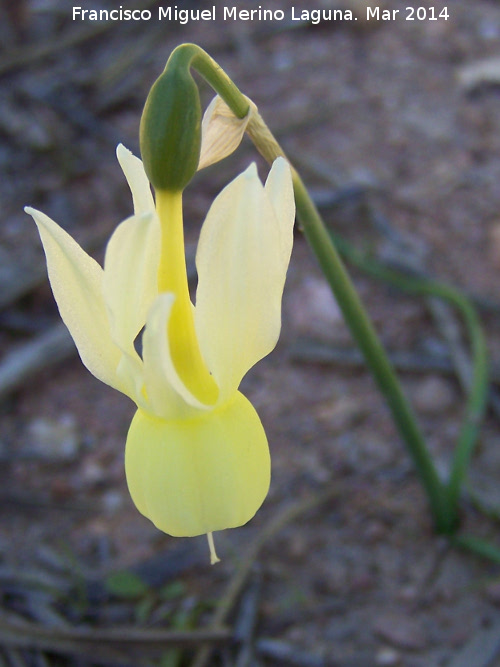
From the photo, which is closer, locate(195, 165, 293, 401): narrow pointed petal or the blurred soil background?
locate(195, 165, 293, 401): narrow pointed petal

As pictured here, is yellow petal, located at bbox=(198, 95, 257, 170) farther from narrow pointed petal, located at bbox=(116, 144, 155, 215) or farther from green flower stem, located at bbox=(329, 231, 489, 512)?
green flower stem, located at bbox=(329, 231, 489, 512)

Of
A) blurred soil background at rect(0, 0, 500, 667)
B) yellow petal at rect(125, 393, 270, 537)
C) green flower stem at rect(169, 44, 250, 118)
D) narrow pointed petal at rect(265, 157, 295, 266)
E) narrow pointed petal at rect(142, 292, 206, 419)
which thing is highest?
green flower stem at rect(169, 44, 250, 118)

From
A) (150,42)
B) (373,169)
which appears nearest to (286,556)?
(373,169)

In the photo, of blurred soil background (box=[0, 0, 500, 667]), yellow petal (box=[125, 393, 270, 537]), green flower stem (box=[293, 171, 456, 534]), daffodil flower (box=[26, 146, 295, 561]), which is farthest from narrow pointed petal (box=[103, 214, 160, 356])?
blurred soil background (box=[0, 0, 500, 667])

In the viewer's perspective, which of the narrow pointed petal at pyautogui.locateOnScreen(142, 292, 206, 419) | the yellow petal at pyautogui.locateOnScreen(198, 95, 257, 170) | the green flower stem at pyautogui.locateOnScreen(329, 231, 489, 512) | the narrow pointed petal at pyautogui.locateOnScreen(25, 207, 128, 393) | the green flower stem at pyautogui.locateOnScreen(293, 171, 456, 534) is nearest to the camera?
the narrow pointed petal at pyautogui.locateOnScreen(142, 292, 206, 419)

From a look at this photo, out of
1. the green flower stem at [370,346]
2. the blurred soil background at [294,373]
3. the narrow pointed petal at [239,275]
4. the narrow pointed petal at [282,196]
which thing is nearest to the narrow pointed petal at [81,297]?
the narrow pointed petal at [239,275]

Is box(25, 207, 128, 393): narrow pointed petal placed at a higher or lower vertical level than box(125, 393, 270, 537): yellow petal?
higher

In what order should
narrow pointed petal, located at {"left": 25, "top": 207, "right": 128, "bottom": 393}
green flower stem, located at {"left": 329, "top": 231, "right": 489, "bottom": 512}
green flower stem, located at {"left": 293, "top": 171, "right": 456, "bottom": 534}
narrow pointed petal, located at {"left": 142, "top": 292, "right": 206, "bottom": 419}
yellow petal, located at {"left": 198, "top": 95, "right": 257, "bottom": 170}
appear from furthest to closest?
green flower stem, located at {"left": 329, "top": 231, "right": 489, "bottom": 512}
green flower stem, located at {"left": 293, "top": 171, "right": 456, "bottom": 534}
yellow petal, located at {"left": 198, "top": 95, "right": 257, "bottom": 170}
narrow pointed petal, located at {"left": 25, "top": 207, "right": 128, "bottom": 393}
narrow pointed petal, located at {"left": 142, "top": 292, "right": 206, "bottom": 419}

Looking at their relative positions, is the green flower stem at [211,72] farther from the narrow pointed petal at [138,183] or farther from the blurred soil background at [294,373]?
the blurred soil background at [294,373]

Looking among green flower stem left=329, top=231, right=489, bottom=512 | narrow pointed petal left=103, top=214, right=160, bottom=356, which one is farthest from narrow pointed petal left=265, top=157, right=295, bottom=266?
green flower stem left=329, top=231, right=489, bottom=512

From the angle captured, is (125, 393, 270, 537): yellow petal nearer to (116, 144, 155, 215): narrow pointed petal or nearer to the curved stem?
(116, 144, 155, 215): narrow pointed petal
